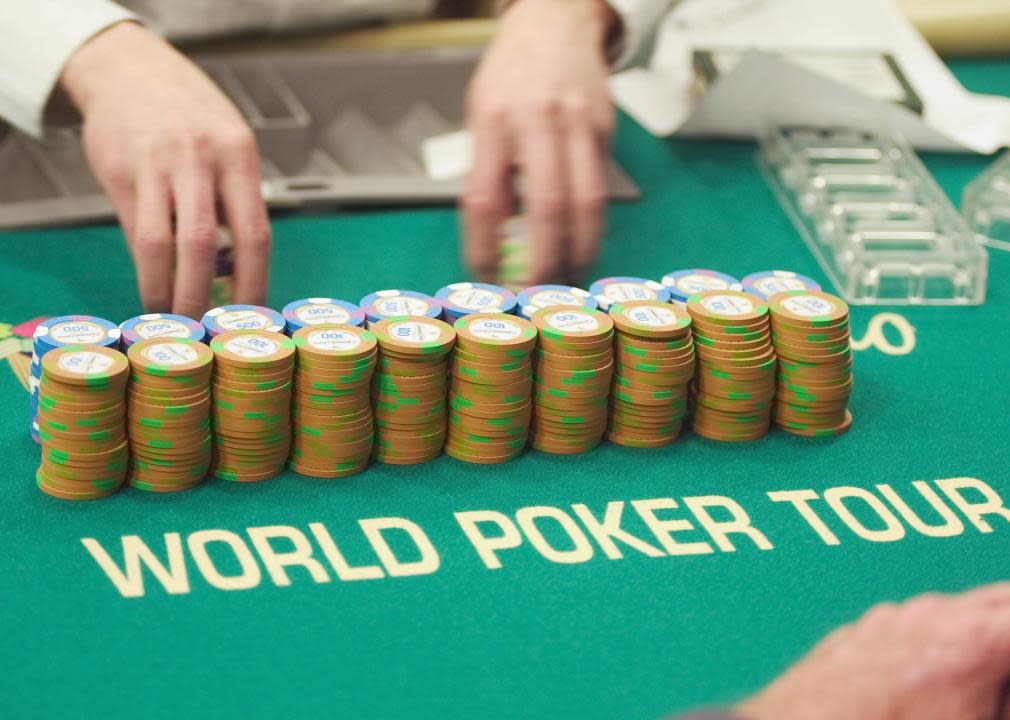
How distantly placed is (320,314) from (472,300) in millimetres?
223

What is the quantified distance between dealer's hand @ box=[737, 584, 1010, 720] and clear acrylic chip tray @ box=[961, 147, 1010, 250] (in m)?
1.39

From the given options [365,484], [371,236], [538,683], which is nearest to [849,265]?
[371,236]

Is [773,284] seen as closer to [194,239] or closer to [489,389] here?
[489,389]

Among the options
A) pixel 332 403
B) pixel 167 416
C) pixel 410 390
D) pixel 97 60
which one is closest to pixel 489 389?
pixel 410 390

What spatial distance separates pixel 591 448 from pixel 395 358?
308 mm

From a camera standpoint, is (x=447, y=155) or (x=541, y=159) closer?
(x=541, y=159)

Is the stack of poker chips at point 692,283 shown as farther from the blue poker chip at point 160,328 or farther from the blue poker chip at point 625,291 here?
the blue poker chip at point 160,328

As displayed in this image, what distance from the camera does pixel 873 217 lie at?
8.26 feet

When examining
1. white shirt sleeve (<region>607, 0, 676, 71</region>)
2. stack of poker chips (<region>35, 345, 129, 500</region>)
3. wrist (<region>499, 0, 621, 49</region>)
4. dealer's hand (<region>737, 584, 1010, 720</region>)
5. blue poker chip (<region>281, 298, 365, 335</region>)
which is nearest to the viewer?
dealer's hand (<region>737, 584, 1010, 720</region>)

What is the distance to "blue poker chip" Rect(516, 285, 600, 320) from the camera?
1.98 meters

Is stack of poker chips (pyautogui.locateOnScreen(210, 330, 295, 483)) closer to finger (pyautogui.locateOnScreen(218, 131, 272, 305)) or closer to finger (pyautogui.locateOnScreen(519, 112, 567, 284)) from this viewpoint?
finger (pyautogui.locateOnScreen(218, 131, 272, 305))

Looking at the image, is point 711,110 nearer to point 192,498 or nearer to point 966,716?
point 192,498

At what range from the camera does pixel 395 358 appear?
1798 mm

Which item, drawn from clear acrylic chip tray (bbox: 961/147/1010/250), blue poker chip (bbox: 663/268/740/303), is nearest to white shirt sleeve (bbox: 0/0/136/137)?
blue poker chip (bbox: 663/268/740/303)
